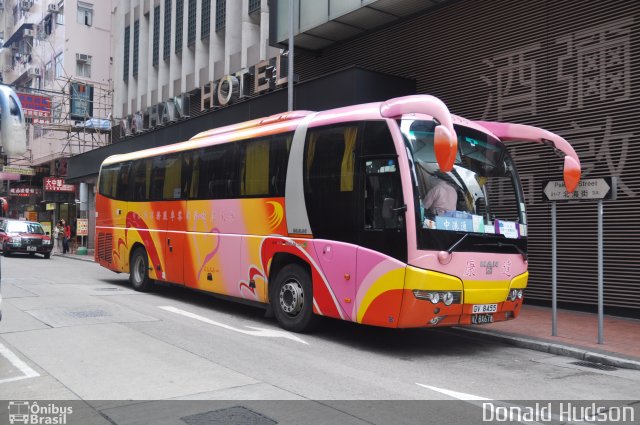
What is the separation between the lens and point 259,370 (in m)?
6.59

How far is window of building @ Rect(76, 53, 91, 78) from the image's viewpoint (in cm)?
4125

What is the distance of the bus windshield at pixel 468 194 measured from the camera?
24.4 ft

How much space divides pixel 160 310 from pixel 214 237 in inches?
72.1

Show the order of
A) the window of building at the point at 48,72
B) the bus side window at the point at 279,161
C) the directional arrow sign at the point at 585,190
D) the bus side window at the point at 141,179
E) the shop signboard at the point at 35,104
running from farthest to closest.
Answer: the window of building at the point at 48,72
the shop signboard at the point at 35,104
the bus side window at the point at 141,179
the bus side window at the point at 279,161
the directional arrow sign at the point at 585,190

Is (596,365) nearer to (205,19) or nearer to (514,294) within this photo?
(514,294)

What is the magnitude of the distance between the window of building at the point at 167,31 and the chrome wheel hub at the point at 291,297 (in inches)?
849

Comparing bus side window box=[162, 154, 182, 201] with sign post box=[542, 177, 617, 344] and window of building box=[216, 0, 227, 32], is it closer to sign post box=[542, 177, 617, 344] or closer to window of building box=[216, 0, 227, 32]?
sign post box=[542, 177, 617, 344]

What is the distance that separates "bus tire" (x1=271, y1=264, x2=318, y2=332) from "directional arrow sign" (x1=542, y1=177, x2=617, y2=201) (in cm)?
434

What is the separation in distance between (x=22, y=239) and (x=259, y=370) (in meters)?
24.3

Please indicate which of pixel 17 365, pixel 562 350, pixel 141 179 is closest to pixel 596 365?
pixel 562 350

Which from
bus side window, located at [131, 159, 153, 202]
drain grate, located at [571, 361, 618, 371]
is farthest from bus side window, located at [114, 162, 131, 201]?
drain grate, located at [571, 361, 618, 371]

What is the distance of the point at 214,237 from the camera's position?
1119 centimetres

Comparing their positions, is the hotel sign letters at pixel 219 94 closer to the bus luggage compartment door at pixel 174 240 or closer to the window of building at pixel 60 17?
the bus luggage compartment door at pixel 174 240

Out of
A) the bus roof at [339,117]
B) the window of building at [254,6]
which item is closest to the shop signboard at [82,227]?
the window of building at [254,6]
